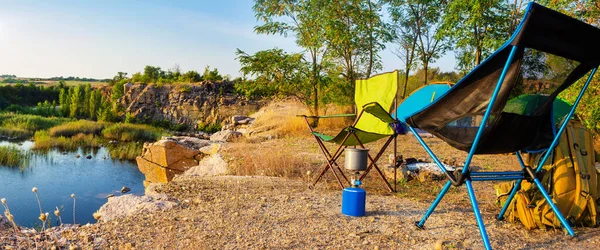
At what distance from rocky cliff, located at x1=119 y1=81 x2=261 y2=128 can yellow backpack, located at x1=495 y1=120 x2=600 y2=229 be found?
488 inches

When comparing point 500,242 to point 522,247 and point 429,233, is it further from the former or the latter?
point 429,233

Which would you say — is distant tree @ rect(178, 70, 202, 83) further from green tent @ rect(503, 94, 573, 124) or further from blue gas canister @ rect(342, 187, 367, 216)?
green tent @ rect(503, 94, 573, 124)

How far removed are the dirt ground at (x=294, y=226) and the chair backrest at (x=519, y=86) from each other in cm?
48

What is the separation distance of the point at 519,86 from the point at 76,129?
1645 centimetres

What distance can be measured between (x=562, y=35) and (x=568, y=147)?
0.92 m

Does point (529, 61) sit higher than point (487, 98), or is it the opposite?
point (529, 61)

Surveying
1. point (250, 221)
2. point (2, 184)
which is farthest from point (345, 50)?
point (250, 221)

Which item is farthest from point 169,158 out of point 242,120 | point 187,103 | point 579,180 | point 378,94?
point 187,103

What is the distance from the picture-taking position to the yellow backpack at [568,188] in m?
2.32

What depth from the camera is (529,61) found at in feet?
7.30

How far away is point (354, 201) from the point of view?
97.9 inches

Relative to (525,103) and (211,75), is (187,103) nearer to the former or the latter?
(211,75)

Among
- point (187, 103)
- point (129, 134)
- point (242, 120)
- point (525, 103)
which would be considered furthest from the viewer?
point (187, 103)

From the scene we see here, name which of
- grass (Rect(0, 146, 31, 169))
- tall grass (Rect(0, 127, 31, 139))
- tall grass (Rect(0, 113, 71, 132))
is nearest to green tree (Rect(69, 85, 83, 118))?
tall grass (Rect(0, 113, 71, 132))
